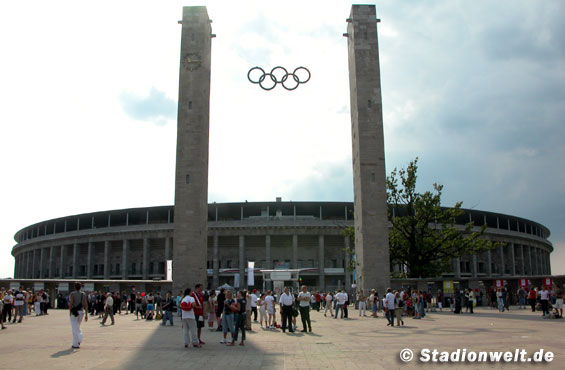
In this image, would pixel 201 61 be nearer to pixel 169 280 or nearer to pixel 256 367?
pixel 169 280

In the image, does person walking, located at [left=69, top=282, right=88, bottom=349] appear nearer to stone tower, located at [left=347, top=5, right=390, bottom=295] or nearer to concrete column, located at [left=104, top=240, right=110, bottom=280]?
stone tower, located at [left=347, top=5, right=390, bottom=295]

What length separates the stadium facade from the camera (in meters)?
80.1

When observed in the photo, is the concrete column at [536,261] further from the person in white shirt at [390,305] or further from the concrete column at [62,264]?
the concrete column at [62,264]

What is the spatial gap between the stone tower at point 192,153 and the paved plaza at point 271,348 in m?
20.4

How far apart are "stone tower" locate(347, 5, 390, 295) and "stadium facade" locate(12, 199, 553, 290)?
1262 inches

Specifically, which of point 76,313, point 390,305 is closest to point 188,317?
point 76,313

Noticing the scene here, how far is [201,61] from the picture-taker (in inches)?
1731

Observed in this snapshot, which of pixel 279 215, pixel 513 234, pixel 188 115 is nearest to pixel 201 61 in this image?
pixel 188 115

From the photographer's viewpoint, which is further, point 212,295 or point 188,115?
point 188,115

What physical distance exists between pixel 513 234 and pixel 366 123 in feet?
202

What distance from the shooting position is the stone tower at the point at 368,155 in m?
41.0

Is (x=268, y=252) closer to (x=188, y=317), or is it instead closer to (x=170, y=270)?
(x=170, y=270)

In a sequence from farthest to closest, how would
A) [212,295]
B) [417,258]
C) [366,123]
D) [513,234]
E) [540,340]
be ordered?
[513,234], [417,258], [366,123], [212,295], [540,340]

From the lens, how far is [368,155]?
42.1 metres
